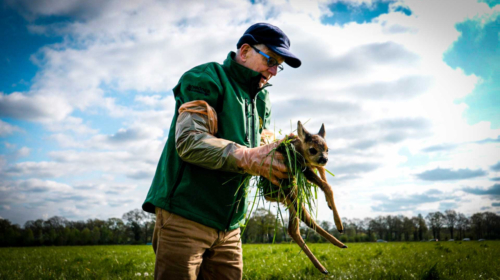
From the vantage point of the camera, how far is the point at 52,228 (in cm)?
5138

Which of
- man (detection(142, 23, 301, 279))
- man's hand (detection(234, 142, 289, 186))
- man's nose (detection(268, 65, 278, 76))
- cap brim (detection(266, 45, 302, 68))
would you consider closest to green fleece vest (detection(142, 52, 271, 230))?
man (detection(142, 23, 301, 279))

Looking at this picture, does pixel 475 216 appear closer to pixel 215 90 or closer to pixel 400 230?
pixel 400 230

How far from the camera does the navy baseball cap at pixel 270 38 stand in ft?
8.94

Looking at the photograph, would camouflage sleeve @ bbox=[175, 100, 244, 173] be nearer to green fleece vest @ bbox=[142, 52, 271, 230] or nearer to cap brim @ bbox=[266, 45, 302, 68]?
green fleece vest @ bbox=[142, 52, 271, 230]

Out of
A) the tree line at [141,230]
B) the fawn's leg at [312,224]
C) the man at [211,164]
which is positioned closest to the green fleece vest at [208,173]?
the man at [211,164]

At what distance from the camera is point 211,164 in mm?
2033

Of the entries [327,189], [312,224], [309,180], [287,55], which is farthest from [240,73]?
[312,224]

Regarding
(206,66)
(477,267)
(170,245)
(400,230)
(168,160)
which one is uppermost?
(206,66)

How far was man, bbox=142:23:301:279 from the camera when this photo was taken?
2061mm

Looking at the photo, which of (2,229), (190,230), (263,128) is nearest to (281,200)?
(190,230)

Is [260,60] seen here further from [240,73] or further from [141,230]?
[141,230]

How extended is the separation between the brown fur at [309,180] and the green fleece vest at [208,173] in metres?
0.40

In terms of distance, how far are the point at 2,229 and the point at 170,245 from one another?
56.6m

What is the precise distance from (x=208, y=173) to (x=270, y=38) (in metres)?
1.42
